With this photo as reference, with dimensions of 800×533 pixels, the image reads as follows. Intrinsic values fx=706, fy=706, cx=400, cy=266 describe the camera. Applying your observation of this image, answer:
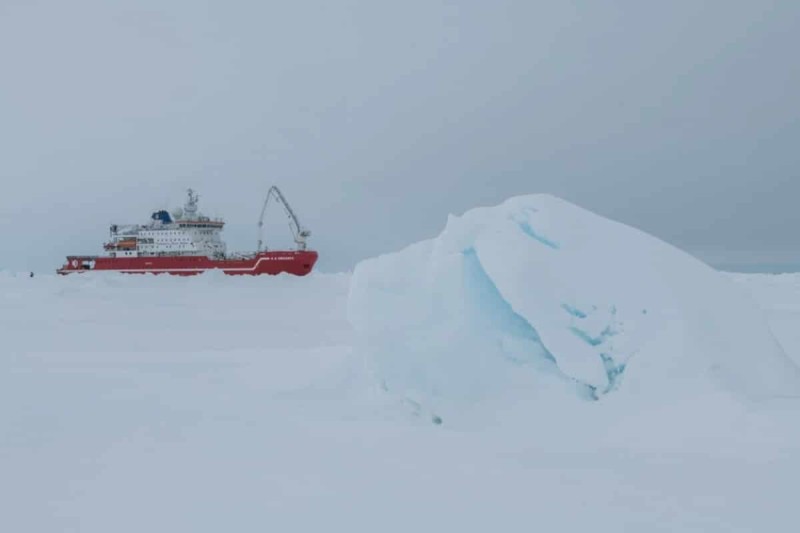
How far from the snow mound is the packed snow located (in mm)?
18

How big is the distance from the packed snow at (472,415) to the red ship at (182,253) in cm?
3984

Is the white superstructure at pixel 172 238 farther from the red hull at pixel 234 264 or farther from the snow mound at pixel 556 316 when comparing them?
the snow mound at pixel 556 316

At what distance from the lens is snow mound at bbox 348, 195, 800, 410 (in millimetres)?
5480

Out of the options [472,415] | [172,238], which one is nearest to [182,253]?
[172,238]

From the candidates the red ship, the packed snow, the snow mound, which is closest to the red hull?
the red ship

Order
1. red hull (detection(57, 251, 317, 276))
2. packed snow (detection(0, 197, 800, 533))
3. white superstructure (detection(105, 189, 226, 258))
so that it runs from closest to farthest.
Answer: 1. packed snow (detection(0, 197, 800, 533))
2. red hull (detection(57, 251, 317, 276))
3. white superstructure (detection(105, 189, 226, 258))

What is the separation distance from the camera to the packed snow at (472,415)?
3.83 meters

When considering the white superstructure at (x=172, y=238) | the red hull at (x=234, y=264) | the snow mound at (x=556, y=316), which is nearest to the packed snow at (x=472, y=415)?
the snow mound at (x=556, y=316)

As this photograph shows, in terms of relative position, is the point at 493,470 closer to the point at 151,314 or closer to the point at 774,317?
the point at 774,317

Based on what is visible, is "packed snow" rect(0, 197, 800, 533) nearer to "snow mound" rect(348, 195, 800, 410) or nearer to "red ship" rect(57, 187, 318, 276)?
"snow mound" rect(348, 195, 800, 410)

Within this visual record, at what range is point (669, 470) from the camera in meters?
4.41

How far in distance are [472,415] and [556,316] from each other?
1.06 m

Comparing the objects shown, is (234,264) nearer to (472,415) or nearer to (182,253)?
(182,253)

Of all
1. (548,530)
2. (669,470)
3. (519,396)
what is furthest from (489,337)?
(548,530)
